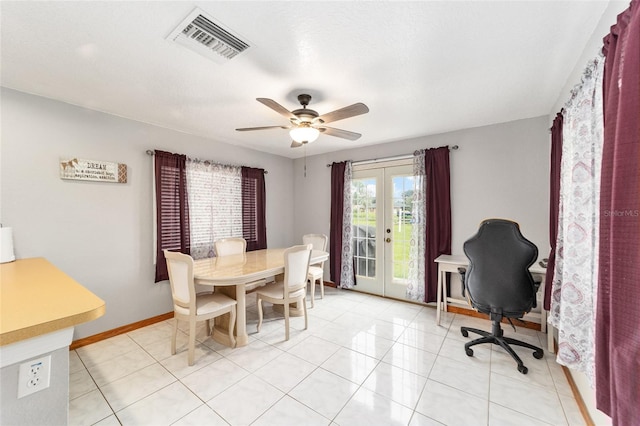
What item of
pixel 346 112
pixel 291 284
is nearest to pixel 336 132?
pixel 346 112

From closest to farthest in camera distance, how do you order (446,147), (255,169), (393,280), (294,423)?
1. (294,423)
2. (446,147)
3. (393,280)
4. (255,169)

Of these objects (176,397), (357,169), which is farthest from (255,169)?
(176,397)

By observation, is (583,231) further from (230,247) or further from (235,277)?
(230,247)

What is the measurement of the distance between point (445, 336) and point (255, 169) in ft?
11.6

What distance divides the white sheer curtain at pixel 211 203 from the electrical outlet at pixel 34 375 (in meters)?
2.61

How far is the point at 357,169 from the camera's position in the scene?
4.30 meters

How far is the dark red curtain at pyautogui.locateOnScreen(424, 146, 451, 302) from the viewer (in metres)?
3.43

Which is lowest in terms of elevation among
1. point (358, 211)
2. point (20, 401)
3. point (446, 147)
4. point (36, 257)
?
point (20, 401)

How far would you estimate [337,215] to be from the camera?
14.5ft

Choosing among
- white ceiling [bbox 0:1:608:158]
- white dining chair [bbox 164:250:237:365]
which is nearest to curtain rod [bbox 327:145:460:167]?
white ceiling [bbox 0:1:608:158]

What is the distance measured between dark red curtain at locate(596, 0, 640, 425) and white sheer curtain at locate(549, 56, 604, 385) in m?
0.43

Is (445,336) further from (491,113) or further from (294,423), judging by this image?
(491,113)

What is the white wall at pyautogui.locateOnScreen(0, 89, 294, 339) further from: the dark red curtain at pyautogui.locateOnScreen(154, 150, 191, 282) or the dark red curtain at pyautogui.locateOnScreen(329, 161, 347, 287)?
the dark red curtain at pyautogui.locateOnScreen(329, 161, 347, 287)

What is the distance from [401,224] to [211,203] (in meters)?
2.84
